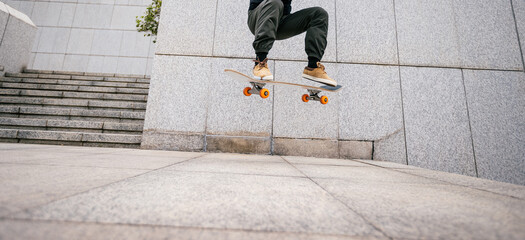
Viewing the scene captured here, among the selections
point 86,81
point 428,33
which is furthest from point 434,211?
point 86,81

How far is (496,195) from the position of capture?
1.11m

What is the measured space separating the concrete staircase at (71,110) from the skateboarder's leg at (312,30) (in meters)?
2.85

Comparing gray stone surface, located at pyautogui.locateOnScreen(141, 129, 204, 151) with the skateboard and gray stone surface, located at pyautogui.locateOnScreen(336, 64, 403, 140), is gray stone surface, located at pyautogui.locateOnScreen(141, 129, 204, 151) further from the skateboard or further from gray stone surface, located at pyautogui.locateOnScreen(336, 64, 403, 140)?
gray stone surface, located at pyautogui.locateOnScreen(336, 64, 403, 140)

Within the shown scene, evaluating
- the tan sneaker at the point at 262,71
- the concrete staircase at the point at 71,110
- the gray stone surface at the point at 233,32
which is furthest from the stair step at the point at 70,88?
the tan sneaker at the point at 262,71

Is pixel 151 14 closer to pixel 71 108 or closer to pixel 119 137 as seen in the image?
pixel 71 108

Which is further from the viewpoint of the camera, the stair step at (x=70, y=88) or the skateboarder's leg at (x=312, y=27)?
the stair step at (x=70, y=88)

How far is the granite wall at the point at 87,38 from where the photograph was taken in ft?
30.0

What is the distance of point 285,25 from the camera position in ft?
8.60

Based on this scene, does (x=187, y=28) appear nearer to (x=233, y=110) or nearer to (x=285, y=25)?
(x=233, y=110)

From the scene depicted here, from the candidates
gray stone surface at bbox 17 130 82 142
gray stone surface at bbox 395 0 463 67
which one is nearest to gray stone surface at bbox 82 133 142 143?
gray stone surface at bbox 17 130 82 142

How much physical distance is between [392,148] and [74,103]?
593cm

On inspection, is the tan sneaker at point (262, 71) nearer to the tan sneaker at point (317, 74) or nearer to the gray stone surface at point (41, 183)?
the tan sneaker at point (317, 74)

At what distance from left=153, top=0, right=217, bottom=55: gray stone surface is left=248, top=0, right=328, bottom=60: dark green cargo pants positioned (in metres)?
1.23

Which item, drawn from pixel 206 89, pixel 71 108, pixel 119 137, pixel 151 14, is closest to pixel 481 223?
pixel 206 89
